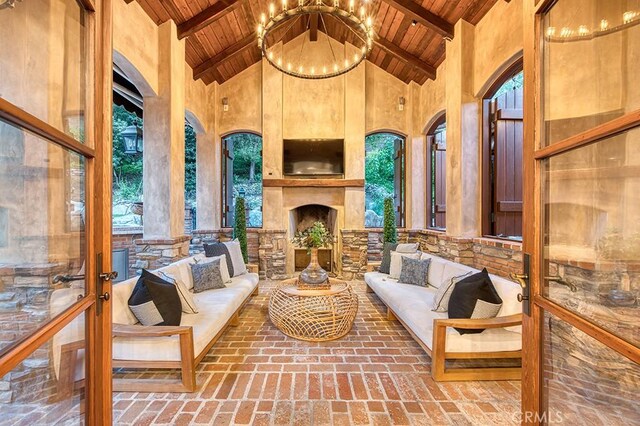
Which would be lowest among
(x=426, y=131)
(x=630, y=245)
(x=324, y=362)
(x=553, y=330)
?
(x=324, y=362)

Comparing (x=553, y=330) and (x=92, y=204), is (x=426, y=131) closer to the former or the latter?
(x=553, y=330)

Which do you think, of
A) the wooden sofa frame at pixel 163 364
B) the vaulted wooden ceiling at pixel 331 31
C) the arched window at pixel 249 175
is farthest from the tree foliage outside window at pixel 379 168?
the wooden sofa frame at pixel 163 364

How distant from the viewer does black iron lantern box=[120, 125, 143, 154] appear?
199 inches

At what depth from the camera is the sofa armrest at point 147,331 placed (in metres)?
2.09

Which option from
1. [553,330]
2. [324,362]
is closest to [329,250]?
[324,362]

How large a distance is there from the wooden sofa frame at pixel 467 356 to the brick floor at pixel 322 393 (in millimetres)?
65

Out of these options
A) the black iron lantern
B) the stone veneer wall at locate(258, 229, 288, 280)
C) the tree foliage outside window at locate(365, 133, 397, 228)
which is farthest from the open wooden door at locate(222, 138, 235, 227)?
the tree foliage outside window at locate(365, 133, 397, 228)

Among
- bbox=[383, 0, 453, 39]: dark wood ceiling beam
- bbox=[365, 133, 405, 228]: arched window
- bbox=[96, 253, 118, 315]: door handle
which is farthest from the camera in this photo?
bbox=[365, 133, 405, 228]: arched window

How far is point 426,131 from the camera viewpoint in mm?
6324

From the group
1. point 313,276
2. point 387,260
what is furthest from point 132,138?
point 387,260

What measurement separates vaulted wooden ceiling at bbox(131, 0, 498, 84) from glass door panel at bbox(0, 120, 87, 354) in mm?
4154

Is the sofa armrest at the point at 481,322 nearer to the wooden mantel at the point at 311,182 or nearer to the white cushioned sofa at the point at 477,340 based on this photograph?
the white cushioned sofa at the point at 477,340

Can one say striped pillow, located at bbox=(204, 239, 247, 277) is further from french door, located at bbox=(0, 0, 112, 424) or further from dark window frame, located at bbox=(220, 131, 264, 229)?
french door, located at bbox=(0, 0, 112, 424)

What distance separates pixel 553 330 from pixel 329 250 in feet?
18.6
